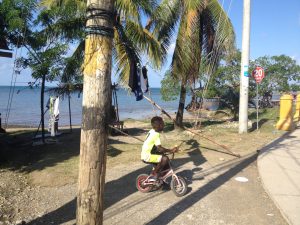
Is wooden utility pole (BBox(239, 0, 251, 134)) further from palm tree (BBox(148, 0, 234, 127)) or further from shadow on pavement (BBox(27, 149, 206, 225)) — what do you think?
shadow on pavement (BBox(27, 149, 206, 225))

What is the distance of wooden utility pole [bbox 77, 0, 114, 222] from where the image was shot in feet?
14.1

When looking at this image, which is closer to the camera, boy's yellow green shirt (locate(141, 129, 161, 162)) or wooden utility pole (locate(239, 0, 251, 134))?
boy's yellow green shirt (locate(141, 129, 161, 162))

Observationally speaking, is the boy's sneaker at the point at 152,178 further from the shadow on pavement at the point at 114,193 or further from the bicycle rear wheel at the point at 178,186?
the shadow on pavement at the point at 114,193

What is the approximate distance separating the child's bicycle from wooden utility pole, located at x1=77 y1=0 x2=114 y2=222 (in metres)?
3.00

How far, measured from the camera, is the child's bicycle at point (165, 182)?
7.25 m

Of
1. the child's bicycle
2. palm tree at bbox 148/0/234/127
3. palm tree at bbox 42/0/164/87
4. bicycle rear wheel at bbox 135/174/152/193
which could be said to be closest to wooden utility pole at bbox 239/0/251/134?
palm tree at bbox 148/0/234/127

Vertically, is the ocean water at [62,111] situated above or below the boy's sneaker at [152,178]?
below

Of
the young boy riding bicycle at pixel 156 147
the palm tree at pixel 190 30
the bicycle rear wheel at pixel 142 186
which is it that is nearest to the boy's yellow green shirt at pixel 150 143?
the young boy riding bicycle at pixel 156 147

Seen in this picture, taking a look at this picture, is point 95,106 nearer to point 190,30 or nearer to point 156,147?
point 156,147

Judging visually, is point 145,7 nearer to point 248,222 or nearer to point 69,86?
point 69,86

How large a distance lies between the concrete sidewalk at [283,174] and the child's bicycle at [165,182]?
63.6 inches

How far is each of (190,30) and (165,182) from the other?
8.84 metres

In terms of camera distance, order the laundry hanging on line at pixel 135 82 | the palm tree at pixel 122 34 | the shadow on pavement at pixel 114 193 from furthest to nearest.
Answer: the palm tree at pixel 122 34, the laundry hanging on line at pixel 135 82, the shadow on pavement at pixel 114 193

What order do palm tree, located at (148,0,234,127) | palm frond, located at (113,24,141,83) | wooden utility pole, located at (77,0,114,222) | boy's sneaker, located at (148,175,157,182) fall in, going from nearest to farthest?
wooden utility pole, located at (77,0,114,222), boy's sneaker, located at (148,175,157,182), palm frond, located at (113,24,141,83), palm tree, located at (148,0,234,127)
